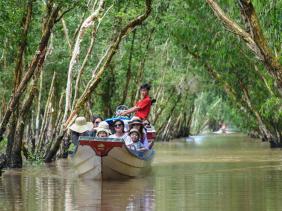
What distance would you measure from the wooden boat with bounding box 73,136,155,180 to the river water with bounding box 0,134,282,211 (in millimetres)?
366

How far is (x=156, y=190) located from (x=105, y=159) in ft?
8.59

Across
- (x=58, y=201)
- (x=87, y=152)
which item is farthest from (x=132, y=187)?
(x=58, y=201)

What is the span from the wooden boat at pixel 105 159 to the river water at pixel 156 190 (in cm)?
37

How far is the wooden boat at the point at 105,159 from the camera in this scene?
1811cm

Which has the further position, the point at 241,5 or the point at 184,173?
the point at 184,173

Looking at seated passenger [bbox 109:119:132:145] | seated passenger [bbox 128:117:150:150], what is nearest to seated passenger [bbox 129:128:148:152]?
seated passenger [bbox 128:117:150:150]

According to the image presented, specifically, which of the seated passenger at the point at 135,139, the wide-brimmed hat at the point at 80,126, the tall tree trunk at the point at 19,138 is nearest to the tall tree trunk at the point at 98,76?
the tall tree trunk at the point at 19,138

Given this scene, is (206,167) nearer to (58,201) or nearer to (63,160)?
(63,160)

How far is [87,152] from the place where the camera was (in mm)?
18391

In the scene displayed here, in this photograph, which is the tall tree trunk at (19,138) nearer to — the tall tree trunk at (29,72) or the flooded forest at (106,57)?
the flooded forest at (106,57)

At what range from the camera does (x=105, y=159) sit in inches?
723

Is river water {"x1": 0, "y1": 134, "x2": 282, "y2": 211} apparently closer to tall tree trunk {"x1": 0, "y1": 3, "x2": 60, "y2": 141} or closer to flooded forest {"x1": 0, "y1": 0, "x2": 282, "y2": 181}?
tall tree trunk {"x1": 0, "y1": 3, "x2": 60, "y2": 141}

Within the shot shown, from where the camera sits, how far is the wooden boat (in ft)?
59.4

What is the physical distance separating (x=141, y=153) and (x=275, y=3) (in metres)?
5.76
